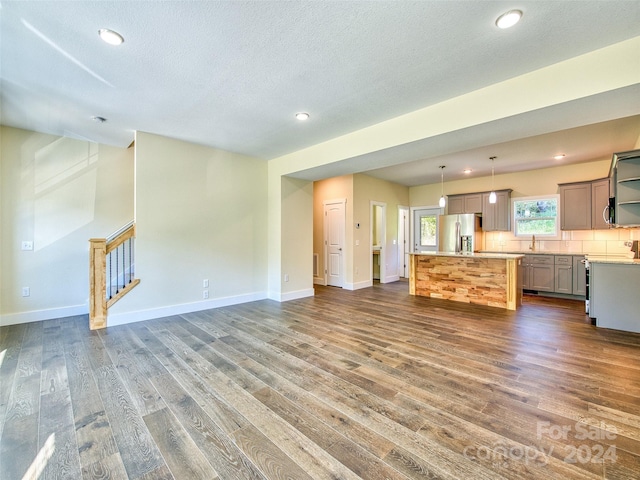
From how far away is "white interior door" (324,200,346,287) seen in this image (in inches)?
270

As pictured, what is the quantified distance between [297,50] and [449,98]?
1.77 meters

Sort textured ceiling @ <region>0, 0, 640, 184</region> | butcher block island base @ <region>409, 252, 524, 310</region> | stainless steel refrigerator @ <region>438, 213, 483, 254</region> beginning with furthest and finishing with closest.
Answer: stainless steel refrigerator @ <region>438, 213, 483, 254</region> → butcher block island base @ <region>409, 252, 524, 310</region> → textured ceiling @ <region>0, 0, 640, 184</region>

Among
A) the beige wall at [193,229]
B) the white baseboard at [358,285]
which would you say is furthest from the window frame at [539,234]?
the beige wall at [193,229]

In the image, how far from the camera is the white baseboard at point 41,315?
Answer: 3883 mm

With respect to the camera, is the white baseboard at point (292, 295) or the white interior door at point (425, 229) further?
the white interior door at point (425, 229)

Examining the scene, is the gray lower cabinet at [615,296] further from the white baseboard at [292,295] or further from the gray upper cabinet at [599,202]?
the white baseboard at [292,295]

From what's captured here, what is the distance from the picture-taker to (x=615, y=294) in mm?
3668

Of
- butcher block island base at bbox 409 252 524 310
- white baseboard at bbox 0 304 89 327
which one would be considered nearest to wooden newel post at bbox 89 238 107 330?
white baseboard at bbox 0 304 89 327

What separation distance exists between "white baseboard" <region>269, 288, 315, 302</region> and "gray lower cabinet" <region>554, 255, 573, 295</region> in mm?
5045

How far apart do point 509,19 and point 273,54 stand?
1762mm

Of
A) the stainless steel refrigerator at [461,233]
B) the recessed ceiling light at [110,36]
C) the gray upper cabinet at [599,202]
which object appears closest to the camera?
the recessed ceiling light at [110,36]

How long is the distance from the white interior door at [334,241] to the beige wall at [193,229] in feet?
6.68

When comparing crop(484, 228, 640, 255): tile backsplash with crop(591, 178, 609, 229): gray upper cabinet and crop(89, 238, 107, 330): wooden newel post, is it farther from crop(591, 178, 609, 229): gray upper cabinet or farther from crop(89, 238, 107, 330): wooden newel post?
crop(89, 238, 107, 330): wooden newel post

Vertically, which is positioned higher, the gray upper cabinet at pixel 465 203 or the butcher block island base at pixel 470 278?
the gray upper cabinet at pixel 465 203
